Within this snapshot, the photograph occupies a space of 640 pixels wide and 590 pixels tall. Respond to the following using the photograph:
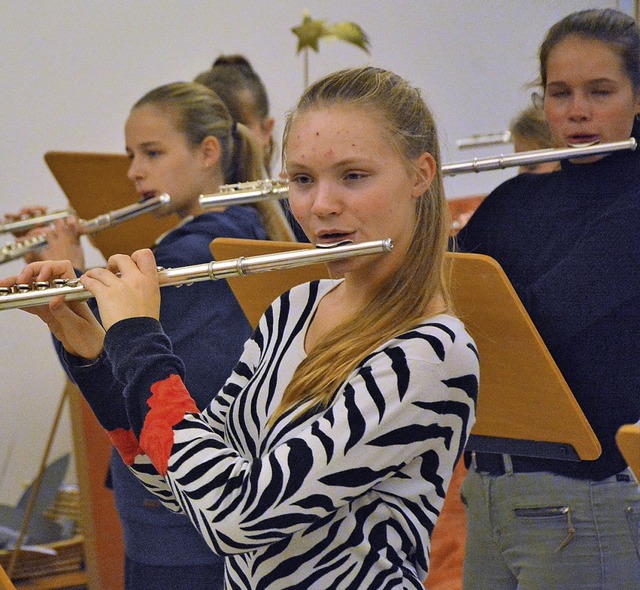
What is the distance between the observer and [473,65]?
4047 millimetres

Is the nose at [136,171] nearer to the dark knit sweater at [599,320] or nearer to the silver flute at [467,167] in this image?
the silver flute at [467,167]

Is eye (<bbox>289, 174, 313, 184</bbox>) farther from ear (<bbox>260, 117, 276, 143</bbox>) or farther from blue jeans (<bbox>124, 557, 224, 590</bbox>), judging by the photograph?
ear (<bbox>260, 117, 276, 143</bbox>)

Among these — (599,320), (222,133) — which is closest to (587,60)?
(599,320)

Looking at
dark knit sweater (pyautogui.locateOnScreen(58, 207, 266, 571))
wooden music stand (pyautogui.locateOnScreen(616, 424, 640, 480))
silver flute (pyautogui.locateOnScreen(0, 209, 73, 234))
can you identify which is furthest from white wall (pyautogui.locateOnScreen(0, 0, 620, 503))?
wooden music stand (pyautogui.locateOnScreen(616, 424, 640, 480))

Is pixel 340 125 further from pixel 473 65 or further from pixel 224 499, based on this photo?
pixel 473 65

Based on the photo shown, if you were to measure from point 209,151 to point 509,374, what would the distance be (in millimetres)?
872

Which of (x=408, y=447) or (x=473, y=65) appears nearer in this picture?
(x=408, y=447)

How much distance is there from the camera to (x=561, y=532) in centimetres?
130

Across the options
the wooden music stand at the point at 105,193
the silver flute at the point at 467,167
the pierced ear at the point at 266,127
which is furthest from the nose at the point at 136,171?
the pierced ear at the point at 266,127

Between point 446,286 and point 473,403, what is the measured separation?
0.18 m

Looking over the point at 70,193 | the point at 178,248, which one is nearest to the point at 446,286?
the point at 178,248

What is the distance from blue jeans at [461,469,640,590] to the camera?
1280 millimetres

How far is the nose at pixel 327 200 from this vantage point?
988 mm

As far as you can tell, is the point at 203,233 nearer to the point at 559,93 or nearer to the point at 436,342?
the point at 559,93
